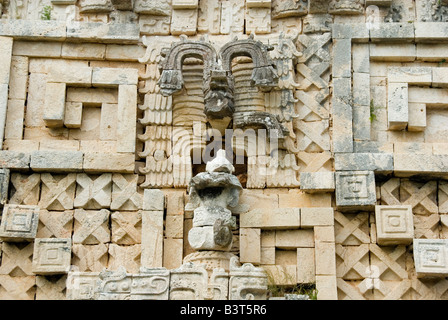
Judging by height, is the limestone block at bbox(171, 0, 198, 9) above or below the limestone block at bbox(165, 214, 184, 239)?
above

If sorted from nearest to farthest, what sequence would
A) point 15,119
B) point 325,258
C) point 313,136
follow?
1. point 325,258
2. point 313,136
3. point 15,119

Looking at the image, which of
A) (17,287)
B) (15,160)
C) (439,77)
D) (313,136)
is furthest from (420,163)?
(17,287)

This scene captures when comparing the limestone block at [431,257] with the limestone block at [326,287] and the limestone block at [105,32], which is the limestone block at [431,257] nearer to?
the limestone block at [326,287]

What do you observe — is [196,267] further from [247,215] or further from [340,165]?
[340,165]

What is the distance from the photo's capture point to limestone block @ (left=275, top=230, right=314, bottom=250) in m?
13.1

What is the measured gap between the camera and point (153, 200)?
1323cm

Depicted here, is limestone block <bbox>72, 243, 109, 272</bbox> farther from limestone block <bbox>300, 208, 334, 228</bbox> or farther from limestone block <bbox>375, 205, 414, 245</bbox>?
limestone block <bbox>375, 205, 414, 245</bbox>

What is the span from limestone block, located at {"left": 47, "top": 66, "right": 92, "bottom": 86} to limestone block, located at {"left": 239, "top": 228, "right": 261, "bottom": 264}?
3047mm

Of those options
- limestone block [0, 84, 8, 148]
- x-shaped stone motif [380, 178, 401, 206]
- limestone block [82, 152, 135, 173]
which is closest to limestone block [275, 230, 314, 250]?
x-shaped stone motif [380, 178, 401, 206]

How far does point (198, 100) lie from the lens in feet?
45.6

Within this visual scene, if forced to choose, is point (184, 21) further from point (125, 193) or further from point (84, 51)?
point (125, 193)

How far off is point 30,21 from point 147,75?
6.07 ft

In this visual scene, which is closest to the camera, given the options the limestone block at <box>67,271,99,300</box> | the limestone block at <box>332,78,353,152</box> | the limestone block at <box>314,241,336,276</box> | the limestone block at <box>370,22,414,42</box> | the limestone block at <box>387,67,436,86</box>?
the limestone block at <box>67,271,99,300</box>

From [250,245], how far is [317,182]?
121 centimetres
